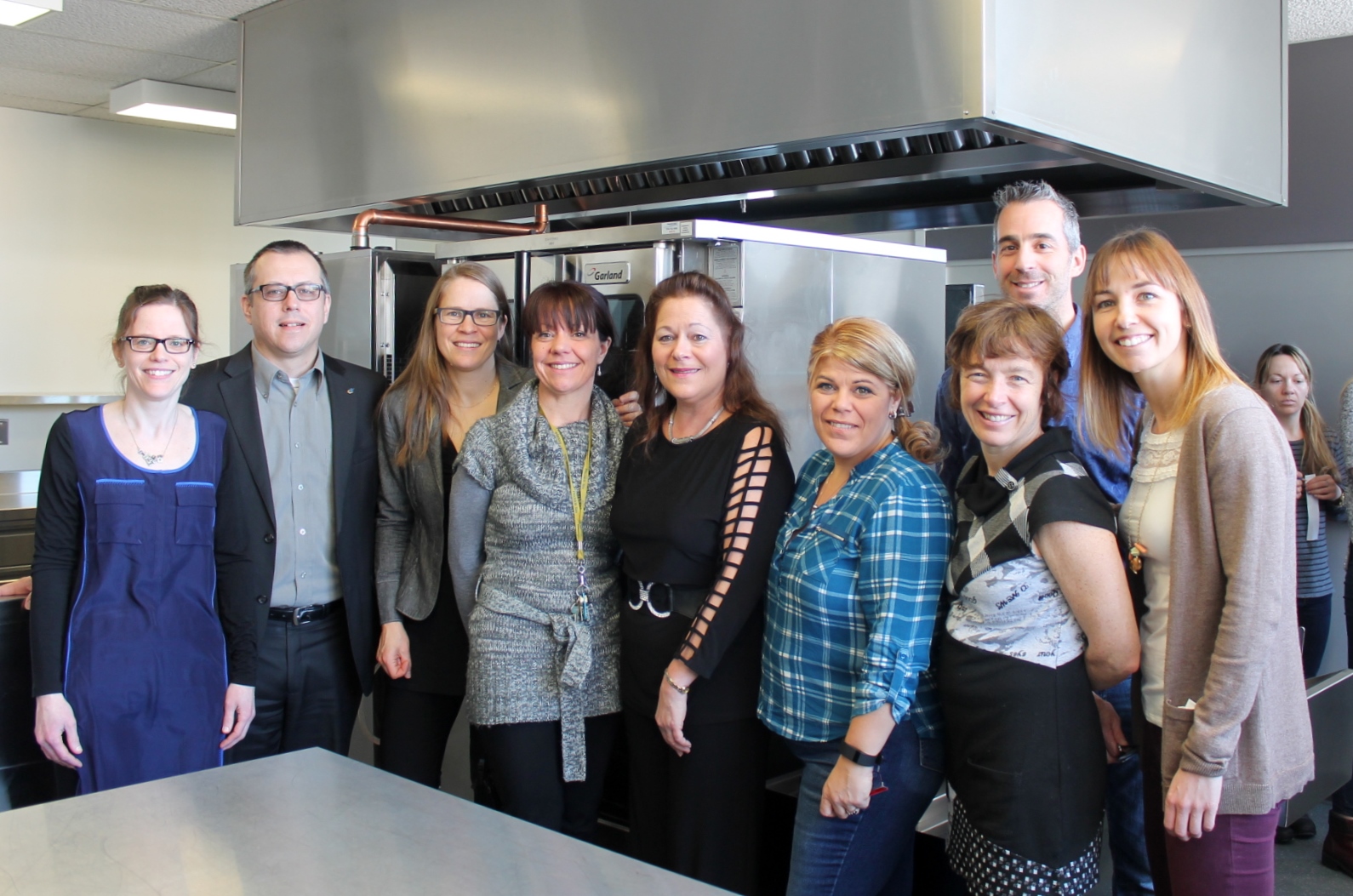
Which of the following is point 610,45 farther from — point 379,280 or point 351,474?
point 351,474

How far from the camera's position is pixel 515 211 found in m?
3.44

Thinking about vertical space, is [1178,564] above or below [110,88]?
below

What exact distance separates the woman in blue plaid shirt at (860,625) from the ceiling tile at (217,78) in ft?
11.0

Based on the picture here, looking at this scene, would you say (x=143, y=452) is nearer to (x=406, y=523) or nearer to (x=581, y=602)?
(x=406, y=523)

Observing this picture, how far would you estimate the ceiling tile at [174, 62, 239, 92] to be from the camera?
4203 mm

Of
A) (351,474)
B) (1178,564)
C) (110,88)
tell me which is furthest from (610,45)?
(110,88)

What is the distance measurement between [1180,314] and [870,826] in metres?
0.87

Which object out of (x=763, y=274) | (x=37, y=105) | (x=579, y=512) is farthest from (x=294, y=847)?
(x=37, y=105)

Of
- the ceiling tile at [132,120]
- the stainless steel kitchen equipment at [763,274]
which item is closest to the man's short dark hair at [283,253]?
the stainless steel kitchen equipment at [763,274]

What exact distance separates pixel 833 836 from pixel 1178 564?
25.3 inches

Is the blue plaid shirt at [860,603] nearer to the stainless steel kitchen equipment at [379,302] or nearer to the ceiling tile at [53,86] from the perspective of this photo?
the stainless steel kitchen equipment at [379,302]

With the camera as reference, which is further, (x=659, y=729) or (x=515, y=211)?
(x=515, y=211)

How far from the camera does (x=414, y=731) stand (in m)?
2.25

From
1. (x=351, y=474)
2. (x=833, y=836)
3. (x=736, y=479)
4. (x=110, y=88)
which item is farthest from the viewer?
(x=110, y=88)
